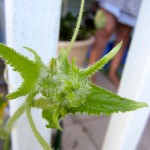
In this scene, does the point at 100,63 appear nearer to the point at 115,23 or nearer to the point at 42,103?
the point at 42,103

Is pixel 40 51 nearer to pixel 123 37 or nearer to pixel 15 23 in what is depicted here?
pixel 15 23

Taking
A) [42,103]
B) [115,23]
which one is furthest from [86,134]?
[42,103]

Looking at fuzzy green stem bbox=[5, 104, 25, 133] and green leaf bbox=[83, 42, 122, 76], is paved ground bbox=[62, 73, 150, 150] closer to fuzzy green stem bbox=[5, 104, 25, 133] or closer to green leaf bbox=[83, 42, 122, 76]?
fuzzy green stem bbox=[5, 104, 25, 133]

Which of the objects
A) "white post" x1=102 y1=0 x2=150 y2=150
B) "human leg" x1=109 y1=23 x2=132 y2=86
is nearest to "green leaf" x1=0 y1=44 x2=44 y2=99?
"white post" x1=102 y1=0 x2=150 y2=150

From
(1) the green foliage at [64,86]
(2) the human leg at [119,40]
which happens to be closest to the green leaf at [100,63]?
(1) the green foliage at [64,86]

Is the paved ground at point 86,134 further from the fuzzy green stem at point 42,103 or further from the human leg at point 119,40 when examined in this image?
the fuzzy green stem at point 42,103
